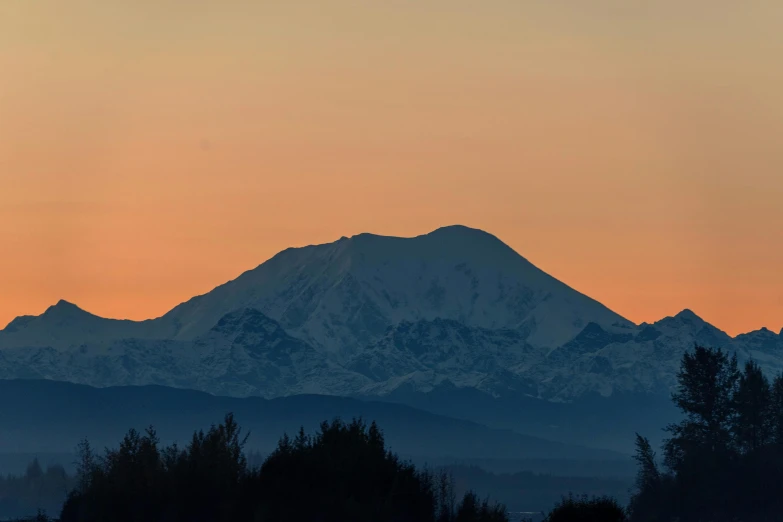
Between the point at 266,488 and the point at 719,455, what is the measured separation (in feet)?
190

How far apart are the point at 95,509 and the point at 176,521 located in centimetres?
714

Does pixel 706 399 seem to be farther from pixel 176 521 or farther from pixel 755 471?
pixel 176 521

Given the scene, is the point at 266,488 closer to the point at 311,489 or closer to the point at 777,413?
the point at 311,489

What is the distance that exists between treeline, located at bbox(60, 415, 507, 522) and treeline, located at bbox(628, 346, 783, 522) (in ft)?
129

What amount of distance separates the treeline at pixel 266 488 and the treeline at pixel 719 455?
3928 centimetres

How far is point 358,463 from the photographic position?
129 meters

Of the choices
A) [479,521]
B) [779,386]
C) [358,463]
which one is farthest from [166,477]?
[779,386]

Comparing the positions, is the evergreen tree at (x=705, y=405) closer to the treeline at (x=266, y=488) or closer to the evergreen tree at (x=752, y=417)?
the evergreen tree at (x=752, y=417)

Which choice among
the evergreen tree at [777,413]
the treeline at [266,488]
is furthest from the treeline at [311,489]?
the evergreen tree at [777,413]

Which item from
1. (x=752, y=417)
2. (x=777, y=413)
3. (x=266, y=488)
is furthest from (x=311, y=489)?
(x=777, y=413)

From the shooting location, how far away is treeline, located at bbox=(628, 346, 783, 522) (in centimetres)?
15850

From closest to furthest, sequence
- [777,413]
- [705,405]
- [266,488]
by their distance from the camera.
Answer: [266,488] < [705,405] < [777,413]

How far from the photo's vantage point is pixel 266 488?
123000 millimetres

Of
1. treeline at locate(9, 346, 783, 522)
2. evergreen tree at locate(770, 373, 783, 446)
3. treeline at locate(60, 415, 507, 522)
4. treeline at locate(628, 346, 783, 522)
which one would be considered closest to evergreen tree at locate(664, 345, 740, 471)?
treeline at locate(628, 346, 783, 522)
